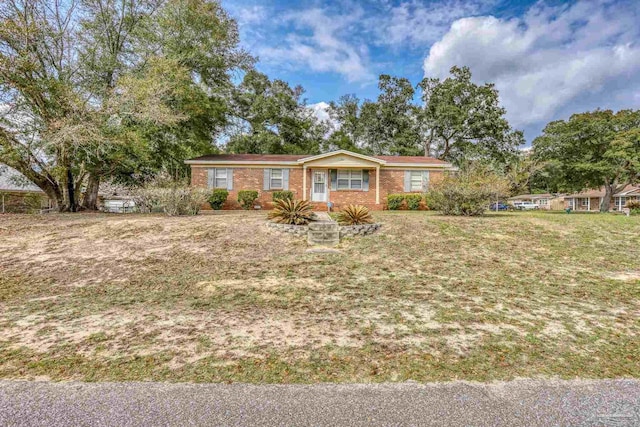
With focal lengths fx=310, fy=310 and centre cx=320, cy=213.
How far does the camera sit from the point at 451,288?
5.95 m

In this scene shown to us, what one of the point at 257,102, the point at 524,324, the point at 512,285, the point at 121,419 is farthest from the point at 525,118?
the point at 121,419

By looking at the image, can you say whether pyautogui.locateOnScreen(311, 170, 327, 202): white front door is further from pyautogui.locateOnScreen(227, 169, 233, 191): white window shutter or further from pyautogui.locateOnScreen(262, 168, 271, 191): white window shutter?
pyautogui.locateOnScreen(227, 169, 233, 191): white window shutter

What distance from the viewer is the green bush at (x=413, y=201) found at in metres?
17.9

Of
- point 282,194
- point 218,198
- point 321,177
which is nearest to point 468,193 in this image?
point 321,177

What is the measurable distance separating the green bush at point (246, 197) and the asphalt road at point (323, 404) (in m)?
15.0

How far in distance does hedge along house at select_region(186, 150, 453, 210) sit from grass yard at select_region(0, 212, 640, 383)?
8.57 meters

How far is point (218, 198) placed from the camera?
57.3 feet

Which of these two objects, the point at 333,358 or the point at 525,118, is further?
the point at 525,118

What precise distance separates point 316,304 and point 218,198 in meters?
13.8

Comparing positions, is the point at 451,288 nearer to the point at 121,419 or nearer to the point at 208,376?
the point at 208,376

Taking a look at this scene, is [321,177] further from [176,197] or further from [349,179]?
[176,197]

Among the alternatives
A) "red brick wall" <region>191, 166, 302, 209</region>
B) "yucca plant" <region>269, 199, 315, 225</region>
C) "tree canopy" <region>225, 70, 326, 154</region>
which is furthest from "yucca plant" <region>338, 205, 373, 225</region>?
"tree canopy" <region>225, 70, 326, 154</region>

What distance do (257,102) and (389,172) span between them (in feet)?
45.7

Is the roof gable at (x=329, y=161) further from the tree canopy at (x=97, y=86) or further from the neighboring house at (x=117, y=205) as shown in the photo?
the neighboring house at (x=117, y=205)
